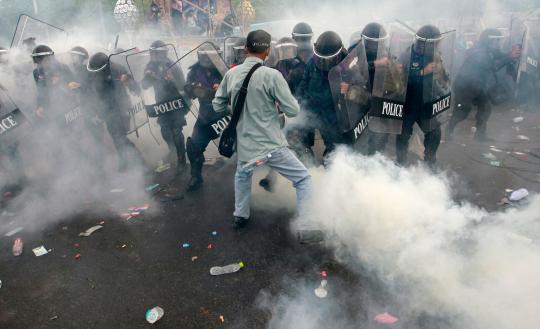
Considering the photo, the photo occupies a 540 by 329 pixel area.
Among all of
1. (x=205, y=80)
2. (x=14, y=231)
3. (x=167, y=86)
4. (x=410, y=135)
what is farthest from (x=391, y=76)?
(x=14, y=231)

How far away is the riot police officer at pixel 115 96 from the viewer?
572 cm

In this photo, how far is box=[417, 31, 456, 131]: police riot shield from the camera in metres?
4.57

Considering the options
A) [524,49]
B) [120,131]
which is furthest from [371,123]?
[524,49]

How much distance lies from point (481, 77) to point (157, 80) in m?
4.85

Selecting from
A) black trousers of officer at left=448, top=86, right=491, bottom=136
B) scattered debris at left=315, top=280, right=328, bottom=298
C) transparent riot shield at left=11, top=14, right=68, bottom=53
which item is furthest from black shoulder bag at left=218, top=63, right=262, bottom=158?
transparent riot shield at left=11, top=14, right=68, bottom=53

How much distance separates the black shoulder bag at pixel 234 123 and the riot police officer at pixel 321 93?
43.8 inches

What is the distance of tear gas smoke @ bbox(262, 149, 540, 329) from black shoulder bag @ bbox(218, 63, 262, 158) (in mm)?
1006

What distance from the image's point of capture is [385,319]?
2.83 metres

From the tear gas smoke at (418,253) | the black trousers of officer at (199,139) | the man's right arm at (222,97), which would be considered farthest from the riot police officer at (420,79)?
the black trousers of officer at (199,139)

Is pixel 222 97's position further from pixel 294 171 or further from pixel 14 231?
pixel 14 231

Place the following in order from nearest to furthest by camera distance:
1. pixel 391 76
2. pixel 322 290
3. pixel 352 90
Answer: pixel 322 290
pixel 352 90
pixel 391 76

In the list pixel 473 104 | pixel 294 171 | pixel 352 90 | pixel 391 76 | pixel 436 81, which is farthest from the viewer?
pixel 473 104

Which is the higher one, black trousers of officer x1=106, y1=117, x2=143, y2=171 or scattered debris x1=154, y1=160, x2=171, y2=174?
black trousers of officer x1=106, y1=117, x2=143, y2=171

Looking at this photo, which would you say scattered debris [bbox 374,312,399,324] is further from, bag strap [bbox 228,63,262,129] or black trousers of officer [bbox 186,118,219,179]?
black trousers of officer [bbox 186,118,219,179]
